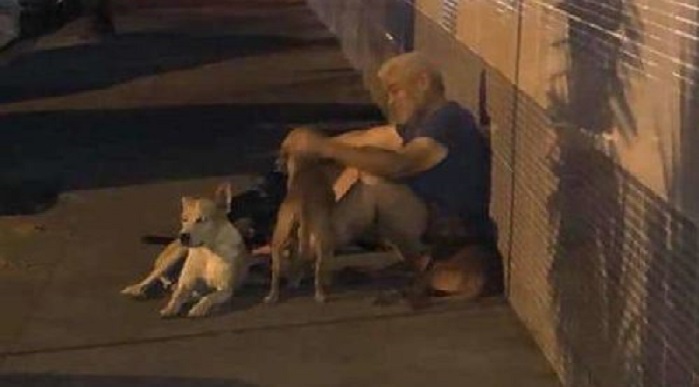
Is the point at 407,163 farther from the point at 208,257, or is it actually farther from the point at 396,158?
the point at 208,257

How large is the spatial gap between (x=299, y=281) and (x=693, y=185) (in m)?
4.31

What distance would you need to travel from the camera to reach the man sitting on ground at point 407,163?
30.5 ft

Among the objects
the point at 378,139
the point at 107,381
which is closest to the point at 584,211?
the point at 107,381

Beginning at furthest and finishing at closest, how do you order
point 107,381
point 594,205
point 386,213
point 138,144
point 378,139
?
point 138,144
point 378,139
point 386,213
point 107,381
point 594,205

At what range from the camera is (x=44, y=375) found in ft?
→ 26.2

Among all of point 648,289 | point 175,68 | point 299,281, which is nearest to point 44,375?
point 299,281

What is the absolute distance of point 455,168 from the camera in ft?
31.9

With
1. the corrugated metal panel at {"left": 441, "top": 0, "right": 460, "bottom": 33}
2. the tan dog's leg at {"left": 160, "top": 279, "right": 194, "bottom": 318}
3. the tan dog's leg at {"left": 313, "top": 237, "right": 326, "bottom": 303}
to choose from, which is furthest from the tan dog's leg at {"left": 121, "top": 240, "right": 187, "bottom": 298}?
the corrugated metal panel at {"left": 441, "top": 0, "right": 460, "bottom": 33}

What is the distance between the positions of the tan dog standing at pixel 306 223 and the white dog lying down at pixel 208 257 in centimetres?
19

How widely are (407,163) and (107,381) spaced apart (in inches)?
79.5

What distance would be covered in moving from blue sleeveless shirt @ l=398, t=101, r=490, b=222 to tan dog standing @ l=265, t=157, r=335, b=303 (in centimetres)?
43

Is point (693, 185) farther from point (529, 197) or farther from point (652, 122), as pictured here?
point (529, 197)

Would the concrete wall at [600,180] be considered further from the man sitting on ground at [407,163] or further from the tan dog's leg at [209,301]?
the tan dog's leg at [209,301]

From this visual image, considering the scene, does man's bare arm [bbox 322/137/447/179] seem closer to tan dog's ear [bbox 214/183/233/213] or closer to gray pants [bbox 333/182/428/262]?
gray pants [bbox 333/182/428/262]
